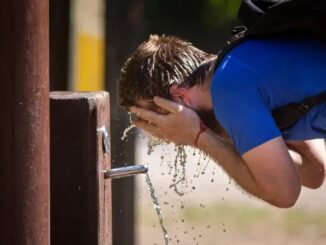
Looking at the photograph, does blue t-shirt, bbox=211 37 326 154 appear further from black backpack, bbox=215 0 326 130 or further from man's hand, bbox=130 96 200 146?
man's hand, bbox=130 96 200 146

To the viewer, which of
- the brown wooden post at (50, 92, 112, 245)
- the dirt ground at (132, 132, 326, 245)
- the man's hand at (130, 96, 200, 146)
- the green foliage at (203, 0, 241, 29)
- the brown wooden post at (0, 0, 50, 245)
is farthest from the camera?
the green foliage at (203, 0, 241, 29)

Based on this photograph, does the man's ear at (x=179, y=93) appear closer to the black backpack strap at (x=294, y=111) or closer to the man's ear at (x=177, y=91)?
the man's ear at (x=177, y=91)

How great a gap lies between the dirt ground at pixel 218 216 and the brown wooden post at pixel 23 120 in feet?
9.08

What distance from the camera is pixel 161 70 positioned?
124 inches

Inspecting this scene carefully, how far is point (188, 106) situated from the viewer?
311 cm

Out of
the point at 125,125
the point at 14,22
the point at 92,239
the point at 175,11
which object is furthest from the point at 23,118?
the point at 175,11

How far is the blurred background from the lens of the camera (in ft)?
16.1

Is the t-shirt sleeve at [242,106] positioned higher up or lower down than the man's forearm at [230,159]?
higher up

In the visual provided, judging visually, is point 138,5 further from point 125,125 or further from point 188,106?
point 188,106

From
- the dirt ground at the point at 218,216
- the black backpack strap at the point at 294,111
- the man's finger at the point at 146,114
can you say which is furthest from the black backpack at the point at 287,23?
the dirt ground at the point at 218,216


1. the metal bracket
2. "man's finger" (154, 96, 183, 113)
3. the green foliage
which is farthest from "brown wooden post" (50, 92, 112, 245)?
the green foliage

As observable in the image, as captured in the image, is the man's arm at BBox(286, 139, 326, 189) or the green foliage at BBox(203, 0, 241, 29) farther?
the green foliage at BBox(203, 0, 241, 29)

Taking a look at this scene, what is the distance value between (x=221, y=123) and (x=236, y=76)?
14cm

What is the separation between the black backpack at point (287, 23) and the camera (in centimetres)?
290
